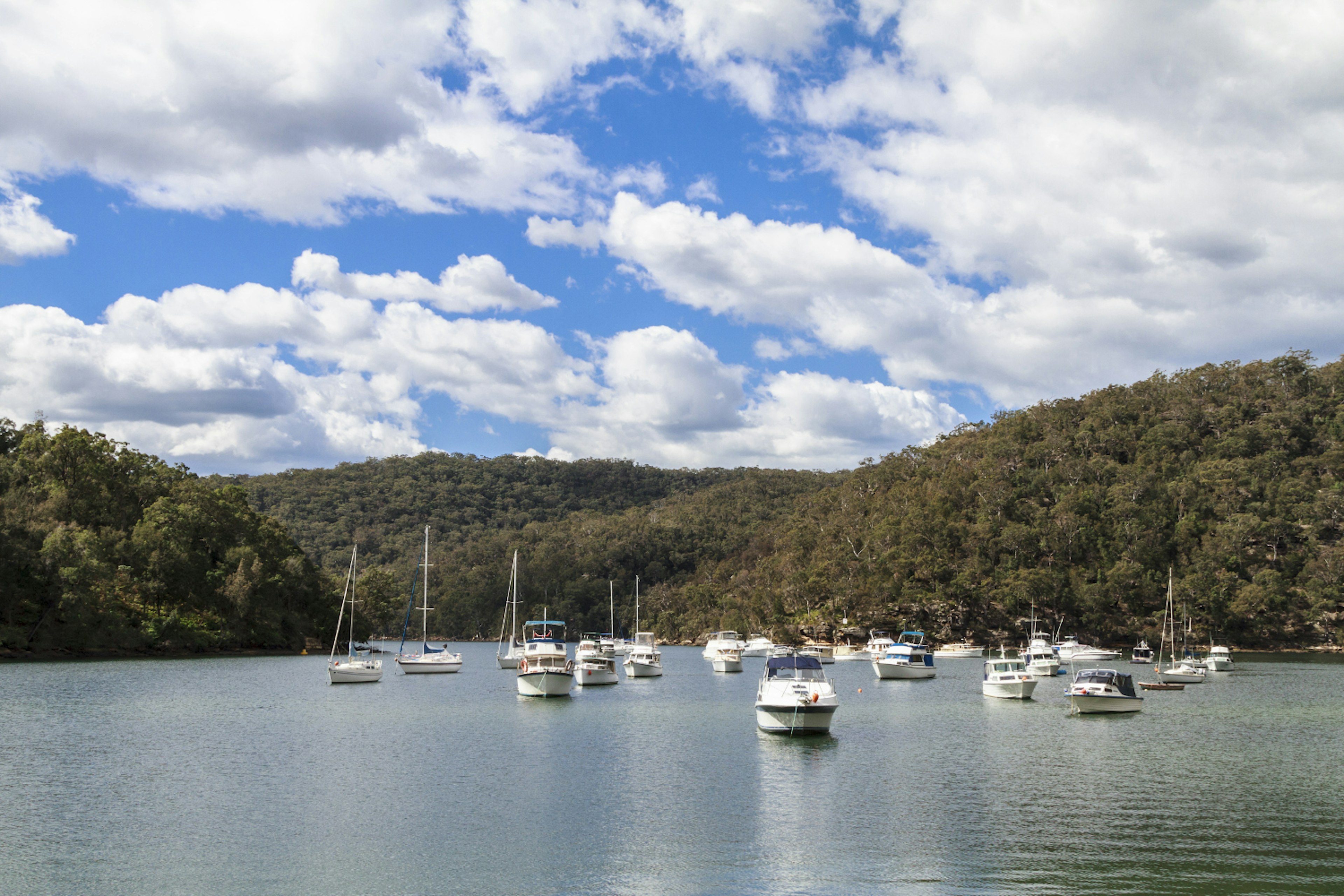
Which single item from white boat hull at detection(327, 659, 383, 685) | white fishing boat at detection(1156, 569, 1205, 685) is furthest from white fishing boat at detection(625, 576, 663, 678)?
white fishing boat at detection(1156, 569, 1205, 685)

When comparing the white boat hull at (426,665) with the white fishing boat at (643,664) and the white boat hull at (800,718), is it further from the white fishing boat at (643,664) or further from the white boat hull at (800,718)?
the white boat hull at (800,718)

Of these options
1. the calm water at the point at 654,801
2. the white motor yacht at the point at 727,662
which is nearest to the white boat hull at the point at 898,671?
the white motor yacht at the point at 727,662

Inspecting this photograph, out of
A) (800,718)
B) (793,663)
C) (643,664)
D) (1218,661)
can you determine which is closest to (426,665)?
(643,664)

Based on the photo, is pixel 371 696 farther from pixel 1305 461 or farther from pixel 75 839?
pixel 1305 461

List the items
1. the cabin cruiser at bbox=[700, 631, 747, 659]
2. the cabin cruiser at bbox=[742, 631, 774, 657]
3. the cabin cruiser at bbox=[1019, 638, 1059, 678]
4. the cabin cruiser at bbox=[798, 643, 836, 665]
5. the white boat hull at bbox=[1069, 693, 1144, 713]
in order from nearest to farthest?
the white boat hull at bbox=[1069, 693, 1144, 713] → the cabin cruiser at bbox=[1019, 638, 1059, 678] → the cabin cruiser at bbox=[700, 631, 747, 659] → the cabin cruiser at bbox=[798, 643, 836, 665] → the cabin cruiser at bbox=[742, 631, 774, 657]

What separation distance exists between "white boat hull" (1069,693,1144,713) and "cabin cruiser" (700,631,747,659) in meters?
45.3

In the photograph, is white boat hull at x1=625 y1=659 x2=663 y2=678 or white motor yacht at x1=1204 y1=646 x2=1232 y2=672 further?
white motor yacht at x1=1204 y1=646 x2=1232 y2=672

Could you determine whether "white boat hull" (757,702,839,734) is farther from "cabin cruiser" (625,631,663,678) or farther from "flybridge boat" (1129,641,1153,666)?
"flybridge boat" (1129,641,1153,666)

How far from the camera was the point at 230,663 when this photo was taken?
89438 millimetres

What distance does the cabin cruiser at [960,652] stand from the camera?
128375 mm

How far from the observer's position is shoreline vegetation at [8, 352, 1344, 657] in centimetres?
9425

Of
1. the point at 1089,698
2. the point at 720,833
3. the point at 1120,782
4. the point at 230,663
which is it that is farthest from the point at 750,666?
the point at 720,833

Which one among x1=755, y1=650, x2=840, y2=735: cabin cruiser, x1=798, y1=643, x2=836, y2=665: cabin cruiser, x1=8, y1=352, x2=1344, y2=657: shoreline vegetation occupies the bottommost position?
x1=798, y1=643, x2=836, y2=665: cabin cruiser

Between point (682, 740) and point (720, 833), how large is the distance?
1675cm
